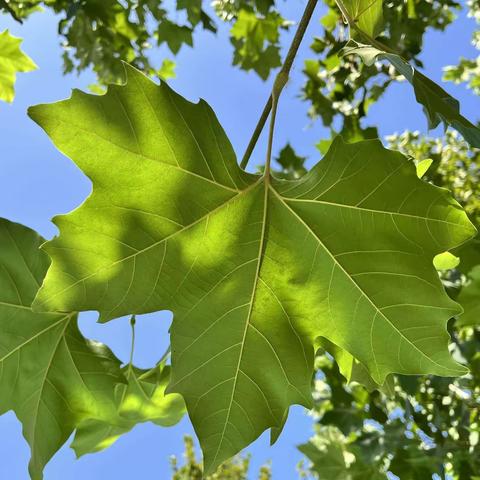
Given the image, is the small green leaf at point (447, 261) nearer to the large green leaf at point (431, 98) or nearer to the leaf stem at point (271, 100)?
the large green leaf at point (431, 98)

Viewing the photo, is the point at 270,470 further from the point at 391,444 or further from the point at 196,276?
the point at 196,276

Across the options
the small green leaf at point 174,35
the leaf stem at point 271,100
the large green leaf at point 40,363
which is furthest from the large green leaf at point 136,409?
the small green leaf at point 174,35

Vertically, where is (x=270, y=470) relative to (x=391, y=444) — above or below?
above

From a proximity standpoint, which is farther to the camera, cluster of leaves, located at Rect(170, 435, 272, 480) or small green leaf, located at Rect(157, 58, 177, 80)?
cluster of leaves, located at Rect(170, 435, 272, 480)

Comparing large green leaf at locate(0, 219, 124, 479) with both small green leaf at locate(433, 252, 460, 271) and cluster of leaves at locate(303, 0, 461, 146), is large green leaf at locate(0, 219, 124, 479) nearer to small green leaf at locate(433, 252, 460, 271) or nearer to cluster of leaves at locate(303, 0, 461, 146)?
small green leaf at locate(433, 252, 460, 271)

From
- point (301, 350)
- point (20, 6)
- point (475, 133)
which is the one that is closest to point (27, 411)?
point (301, 350)

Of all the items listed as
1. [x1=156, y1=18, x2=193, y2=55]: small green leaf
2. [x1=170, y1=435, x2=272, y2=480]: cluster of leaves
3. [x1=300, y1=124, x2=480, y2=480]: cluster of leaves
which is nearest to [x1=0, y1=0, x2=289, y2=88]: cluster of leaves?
[x1=156, y1=18, x2=193, y2=55]: small green leaf

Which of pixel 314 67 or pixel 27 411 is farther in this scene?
pixel 314 67

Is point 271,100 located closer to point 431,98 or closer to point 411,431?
point 431,98
